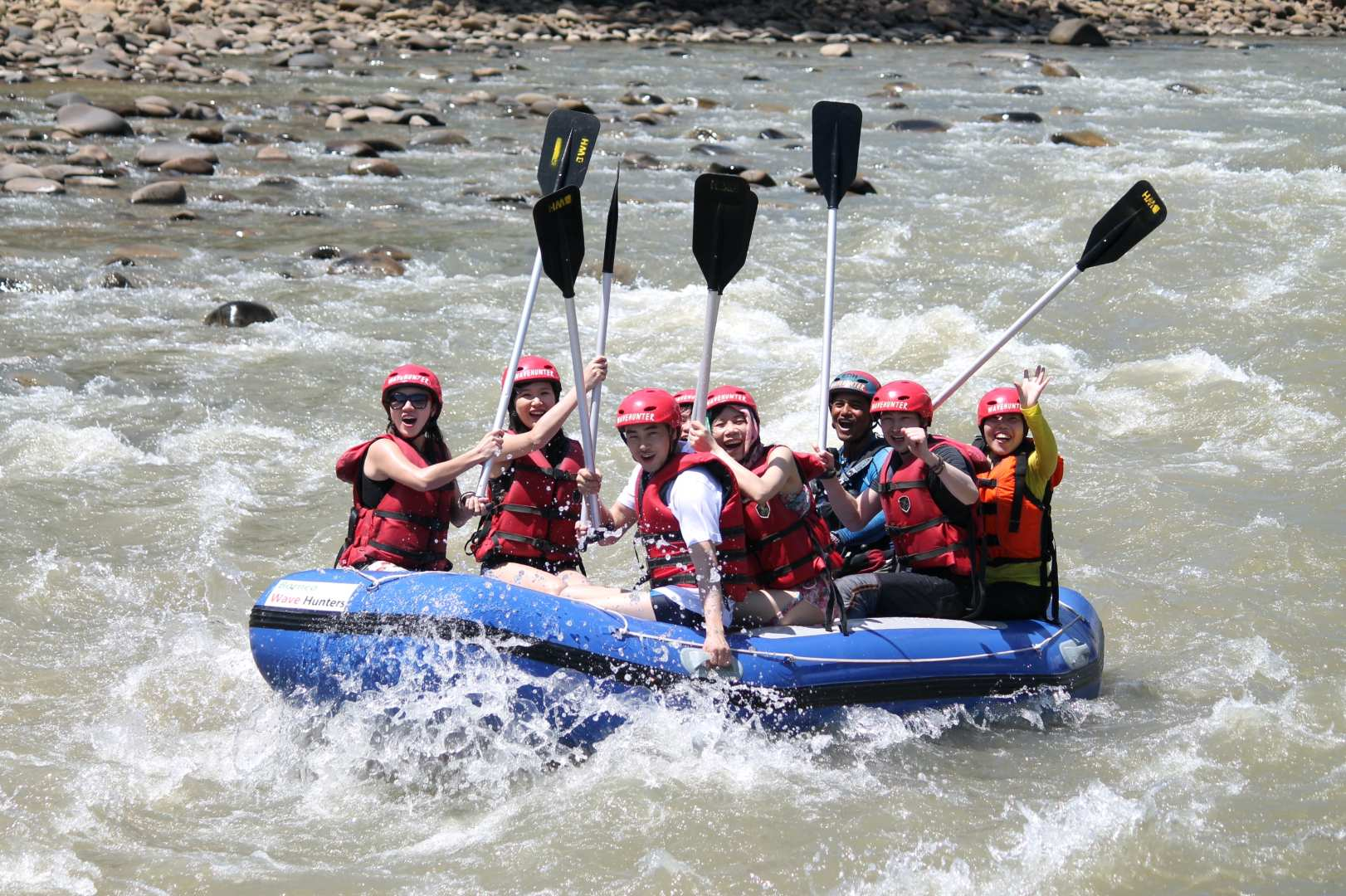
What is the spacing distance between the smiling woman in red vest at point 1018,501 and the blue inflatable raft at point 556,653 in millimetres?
389

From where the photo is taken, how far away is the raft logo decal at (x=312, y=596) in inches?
199

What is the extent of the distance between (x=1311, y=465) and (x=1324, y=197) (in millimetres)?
6191

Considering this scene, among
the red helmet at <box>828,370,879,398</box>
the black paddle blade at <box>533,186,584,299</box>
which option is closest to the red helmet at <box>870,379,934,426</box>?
the red helmet at <box>828,370,879,398</box>

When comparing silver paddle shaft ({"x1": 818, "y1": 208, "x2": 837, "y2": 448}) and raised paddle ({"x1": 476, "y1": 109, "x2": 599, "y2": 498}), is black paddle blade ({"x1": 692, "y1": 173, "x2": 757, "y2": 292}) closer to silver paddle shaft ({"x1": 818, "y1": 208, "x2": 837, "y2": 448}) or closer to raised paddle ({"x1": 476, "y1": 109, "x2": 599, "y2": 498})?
silver paddle shaft ({"x1": 818, "y1": 208, "x2": 837, "y2": 448})

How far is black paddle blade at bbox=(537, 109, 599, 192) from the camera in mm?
6559

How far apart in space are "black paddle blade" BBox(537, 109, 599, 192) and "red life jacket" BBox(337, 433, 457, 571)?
164 cm

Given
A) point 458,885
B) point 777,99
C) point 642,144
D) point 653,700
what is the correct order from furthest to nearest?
point 777,99, point 642,144, point 653,700, point 458,885

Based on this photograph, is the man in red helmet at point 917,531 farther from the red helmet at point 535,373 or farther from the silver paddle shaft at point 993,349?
the red helmet at point 535,373

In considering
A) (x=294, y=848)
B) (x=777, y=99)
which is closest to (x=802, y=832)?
(x=294, y=848)

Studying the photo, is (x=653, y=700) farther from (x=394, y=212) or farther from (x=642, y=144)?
(x=642, y=144)

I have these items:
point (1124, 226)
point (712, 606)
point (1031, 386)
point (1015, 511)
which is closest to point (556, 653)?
point (712, 606)

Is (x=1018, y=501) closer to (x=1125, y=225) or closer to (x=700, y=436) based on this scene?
(x=700, y=436)

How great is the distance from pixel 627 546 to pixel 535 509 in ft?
7.11

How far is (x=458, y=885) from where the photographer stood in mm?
4457
